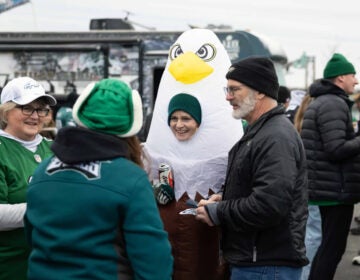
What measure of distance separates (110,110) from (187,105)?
1260mm

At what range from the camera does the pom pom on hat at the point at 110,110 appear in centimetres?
245

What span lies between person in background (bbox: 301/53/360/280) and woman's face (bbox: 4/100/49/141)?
236 centimetres

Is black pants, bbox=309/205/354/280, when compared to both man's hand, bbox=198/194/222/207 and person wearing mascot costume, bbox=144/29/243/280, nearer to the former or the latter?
person wearing mascot costume, bbox=144/29/243/280

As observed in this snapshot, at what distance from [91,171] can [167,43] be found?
329 inches

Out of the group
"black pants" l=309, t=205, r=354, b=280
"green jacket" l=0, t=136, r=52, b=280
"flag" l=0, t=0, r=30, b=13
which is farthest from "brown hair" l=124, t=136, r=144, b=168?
"flag" l=0, t=0, r=30, b=13

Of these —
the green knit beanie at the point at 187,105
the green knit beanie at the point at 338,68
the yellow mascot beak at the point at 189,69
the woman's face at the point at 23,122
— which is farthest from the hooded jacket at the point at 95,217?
the green knit beanie at the point at 338,68

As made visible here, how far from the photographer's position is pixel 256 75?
3.27 meters

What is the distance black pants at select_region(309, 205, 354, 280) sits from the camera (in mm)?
5074

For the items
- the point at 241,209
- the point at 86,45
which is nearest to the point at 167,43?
the point at 86,45

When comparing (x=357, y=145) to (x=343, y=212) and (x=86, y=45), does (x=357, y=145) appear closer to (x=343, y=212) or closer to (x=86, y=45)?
(x=343, y=212)

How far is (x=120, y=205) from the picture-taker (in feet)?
7.73

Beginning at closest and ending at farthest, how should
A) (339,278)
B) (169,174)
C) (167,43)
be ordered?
(169,174) < (339,278) < (167,43)

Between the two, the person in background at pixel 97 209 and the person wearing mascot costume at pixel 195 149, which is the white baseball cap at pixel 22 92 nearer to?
the person wearing mascot costume at pixel 195 149

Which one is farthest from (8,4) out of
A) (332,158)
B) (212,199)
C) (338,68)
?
(212,199)
